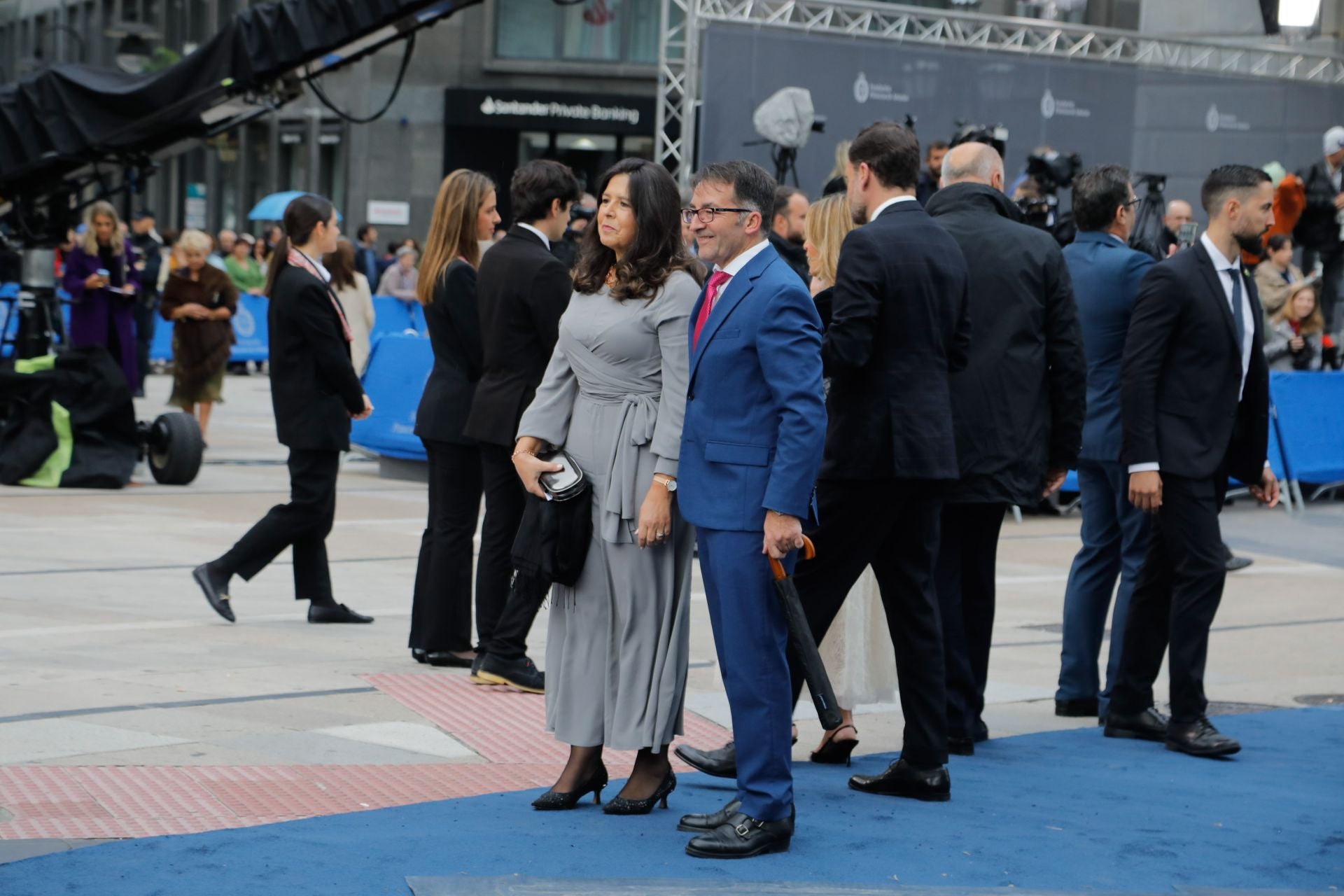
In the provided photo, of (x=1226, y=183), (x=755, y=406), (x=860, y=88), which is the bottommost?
(x=755, y=406)

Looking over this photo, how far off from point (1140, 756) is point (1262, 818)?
3.11ft

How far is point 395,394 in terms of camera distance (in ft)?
49.4

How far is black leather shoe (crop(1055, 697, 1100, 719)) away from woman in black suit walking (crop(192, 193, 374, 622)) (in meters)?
3.39

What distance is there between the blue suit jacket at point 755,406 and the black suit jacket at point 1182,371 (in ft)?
6.84

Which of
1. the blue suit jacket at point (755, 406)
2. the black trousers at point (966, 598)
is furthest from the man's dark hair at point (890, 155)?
the black trousers at point (966, 598)

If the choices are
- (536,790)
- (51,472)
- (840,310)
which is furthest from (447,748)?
(51,472)

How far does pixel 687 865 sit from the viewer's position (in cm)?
488

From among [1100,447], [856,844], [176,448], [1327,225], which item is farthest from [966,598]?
[1327,225]

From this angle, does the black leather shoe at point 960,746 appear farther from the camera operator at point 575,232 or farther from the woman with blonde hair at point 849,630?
the camera operator at point 575,232

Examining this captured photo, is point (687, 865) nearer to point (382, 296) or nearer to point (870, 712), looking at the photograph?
point (870, 712)

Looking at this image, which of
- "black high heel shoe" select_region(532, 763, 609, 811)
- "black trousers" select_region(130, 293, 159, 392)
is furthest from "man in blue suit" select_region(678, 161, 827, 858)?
"black trousers" select_region(130, 293, 159, 392)

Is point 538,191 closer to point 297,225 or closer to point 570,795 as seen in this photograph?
point 297,225

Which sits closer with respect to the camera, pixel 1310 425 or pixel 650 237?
pixel 650 237

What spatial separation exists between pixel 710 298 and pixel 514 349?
7.36 feet
